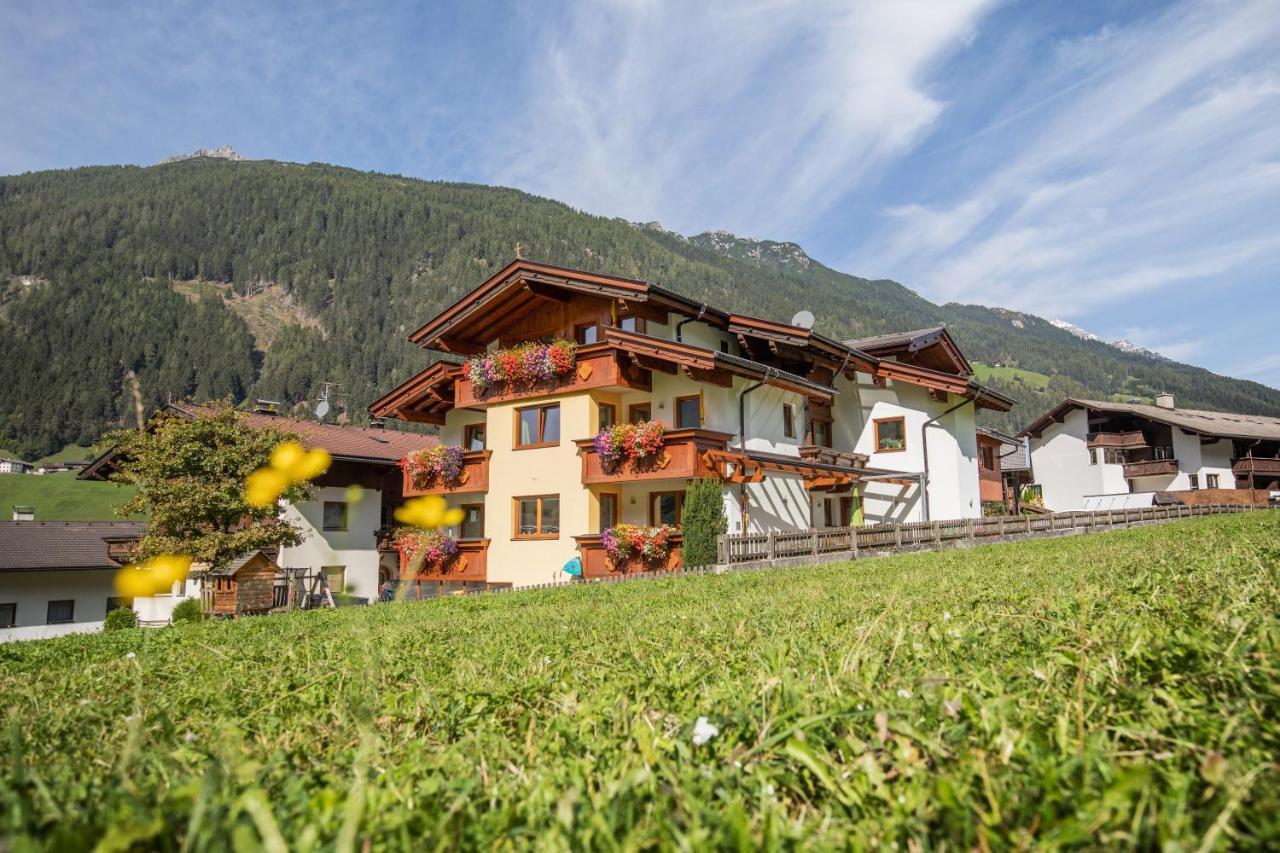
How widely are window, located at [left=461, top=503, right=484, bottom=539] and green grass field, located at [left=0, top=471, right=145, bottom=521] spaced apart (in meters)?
59.7

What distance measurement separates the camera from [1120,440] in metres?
55.4

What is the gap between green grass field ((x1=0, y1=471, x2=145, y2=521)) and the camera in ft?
241

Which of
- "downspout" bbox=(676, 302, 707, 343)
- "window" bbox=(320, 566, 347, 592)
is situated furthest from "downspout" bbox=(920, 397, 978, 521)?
"window" bbox=(320, 566, 347, 592)

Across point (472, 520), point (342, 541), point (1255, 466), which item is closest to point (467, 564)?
point (472, 520)

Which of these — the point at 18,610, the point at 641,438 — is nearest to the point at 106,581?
the point at 18,610

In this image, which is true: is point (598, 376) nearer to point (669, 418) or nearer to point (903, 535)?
point (669, 418)

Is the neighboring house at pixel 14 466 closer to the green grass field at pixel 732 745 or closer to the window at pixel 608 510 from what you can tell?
the window at pixel 608 510

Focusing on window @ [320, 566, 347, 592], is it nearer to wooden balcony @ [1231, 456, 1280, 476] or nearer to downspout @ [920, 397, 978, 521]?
downspout @ [920, 397, 978, 521]

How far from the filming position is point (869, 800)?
1728mm

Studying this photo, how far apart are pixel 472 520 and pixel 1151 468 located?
4862 centimetres

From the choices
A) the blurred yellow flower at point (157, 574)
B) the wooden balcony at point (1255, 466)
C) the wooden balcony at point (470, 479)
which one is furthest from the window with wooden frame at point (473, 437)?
the wooden balcony at point (1255, 466)

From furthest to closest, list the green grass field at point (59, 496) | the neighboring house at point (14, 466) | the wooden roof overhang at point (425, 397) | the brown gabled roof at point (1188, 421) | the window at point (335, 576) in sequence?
1. the neighboring house at point (14, 466)
2. the green grass field at point (59, 496)
3. the brown gabled roof at point (1188, 421)
4. the window at point (335, 576)
5. the wooden roof overhang at point (425, 397)

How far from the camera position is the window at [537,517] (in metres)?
23.8

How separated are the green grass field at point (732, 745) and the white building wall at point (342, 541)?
27175 millimetres
